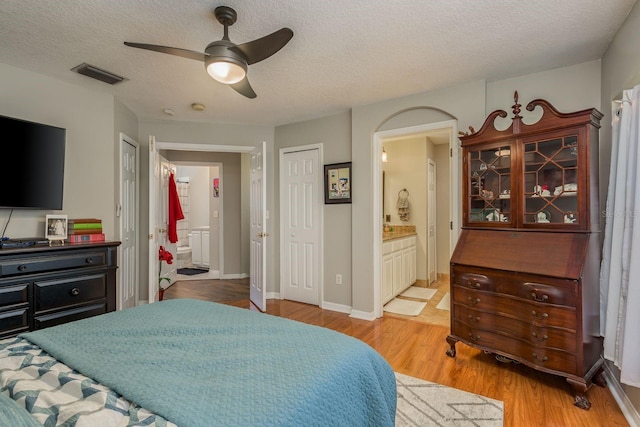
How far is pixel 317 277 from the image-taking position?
13.4ft

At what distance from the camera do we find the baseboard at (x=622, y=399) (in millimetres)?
1746

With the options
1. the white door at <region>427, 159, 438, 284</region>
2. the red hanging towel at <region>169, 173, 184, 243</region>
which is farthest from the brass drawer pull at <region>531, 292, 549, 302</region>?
the red hanging towel at <region>169, 173, 184, 243</region>

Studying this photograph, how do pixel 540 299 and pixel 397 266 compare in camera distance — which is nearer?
pixel 540 299

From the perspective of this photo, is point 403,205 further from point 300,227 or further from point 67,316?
point 67,316

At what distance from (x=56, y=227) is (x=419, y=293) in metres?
4.33

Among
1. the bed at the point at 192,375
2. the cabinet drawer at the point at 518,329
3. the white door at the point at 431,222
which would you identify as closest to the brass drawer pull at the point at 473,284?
the cabinet drawer at the point at 518,329

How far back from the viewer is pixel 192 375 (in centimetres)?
96

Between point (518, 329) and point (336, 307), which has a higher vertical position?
point (518, 329)

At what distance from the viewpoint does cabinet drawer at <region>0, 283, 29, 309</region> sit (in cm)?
205

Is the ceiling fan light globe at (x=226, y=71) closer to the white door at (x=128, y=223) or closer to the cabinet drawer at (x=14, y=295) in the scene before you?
the cabinet drawer at (x=14, y=295)

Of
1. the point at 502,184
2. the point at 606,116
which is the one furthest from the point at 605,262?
the point at 606,116

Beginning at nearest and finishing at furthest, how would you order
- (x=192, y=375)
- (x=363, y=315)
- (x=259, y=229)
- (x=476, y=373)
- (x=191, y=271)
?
(x=192, y=375) < (x=476, y=373) < (x=363, y=315) < (x=259, y=229) < (x=191, y=271)

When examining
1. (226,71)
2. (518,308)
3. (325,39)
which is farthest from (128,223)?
(518,308)

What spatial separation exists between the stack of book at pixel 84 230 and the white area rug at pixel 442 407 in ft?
9.22
